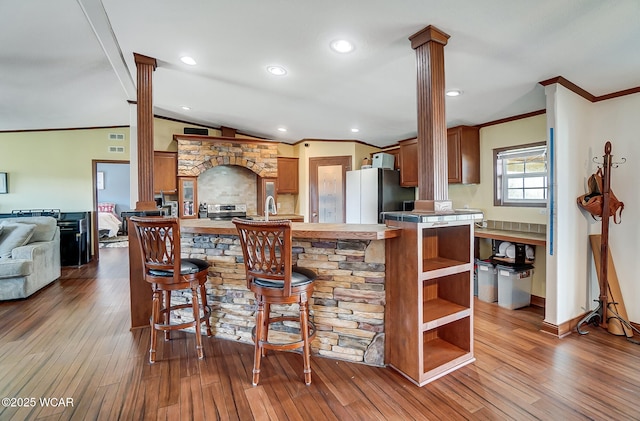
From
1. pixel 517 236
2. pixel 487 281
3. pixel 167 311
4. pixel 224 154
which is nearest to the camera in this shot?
pixel 167 311

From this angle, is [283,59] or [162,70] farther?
[162,70]

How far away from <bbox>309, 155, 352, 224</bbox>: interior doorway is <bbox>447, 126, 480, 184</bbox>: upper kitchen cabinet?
2.02 metres

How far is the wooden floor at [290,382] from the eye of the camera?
1.68m

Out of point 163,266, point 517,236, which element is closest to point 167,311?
point 163,266

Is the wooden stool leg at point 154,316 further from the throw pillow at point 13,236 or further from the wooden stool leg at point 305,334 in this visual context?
the throw pillow at point 13,236

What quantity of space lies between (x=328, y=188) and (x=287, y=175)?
952 millimetres

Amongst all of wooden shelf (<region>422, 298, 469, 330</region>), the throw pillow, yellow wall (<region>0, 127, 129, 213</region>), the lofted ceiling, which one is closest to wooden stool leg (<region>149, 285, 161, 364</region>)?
wooden shelf (<region>422, 298, 469, 330</region>)

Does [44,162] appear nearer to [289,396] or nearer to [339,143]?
[339,143]

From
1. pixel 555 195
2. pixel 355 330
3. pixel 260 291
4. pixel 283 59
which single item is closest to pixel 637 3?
pixel 555 195

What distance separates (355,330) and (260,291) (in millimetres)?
810

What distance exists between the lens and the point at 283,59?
105 inches

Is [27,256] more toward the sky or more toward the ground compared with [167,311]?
more toward the sky

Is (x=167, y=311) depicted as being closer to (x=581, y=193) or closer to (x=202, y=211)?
(x=202, y=211)

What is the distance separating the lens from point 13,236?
3.79m
